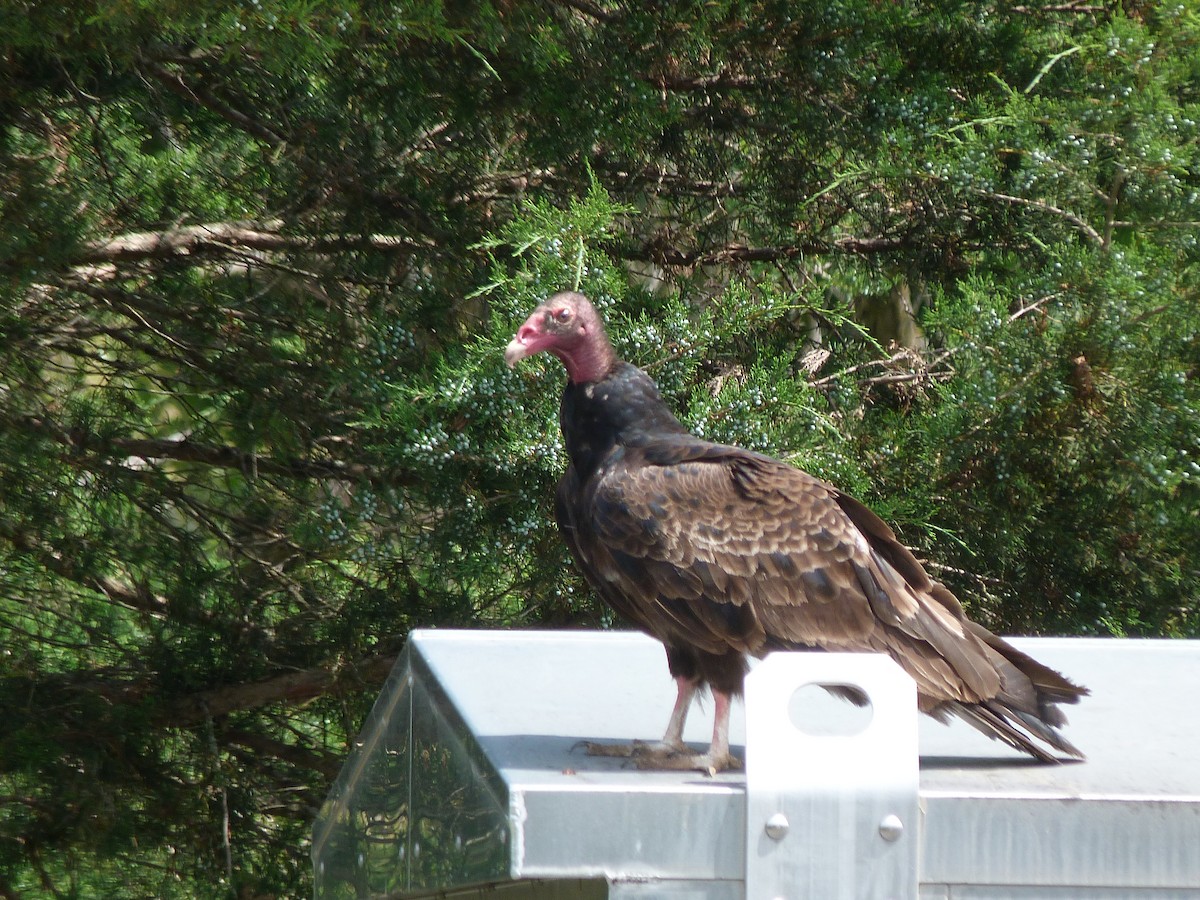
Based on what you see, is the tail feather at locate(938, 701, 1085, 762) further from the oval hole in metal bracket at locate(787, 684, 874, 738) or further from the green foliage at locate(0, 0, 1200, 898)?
the green foliage at locate(0, 0, 1200, 898)

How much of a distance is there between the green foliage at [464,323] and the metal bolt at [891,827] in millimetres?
2129

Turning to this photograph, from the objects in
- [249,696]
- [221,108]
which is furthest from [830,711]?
[221,108]

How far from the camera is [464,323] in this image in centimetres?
390

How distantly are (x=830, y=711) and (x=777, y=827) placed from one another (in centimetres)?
95

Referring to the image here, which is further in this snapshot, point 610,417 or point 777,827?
point 610,417

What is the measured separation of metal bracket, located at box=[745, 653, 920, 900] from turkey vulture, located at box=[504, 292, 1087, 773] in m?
0.77

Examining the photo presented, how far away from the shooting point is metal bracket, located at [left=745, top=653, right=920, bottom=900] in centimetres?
117

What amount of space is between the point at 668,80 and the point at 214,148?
147 centimetres

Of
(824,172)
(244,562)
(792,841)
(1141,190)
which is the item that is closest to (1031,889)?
(792,841)

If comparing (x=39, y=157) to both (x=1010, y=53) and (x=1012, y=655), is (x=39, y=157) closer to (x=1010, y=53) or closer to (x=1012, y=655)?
(x=1010, y=53)

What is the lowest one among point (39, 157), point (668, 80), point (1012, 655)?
point (1012, 655)

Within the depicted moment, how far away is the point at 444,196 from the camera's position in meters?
4.12

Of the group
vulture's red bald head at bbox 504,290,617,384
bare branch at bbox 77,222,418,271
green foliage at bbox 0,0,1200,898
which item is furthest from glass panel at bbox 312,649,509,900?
bare branch at bbox 77,222,418,271

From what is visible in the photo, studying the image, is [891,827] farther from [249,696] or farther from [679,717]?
[249,696]
